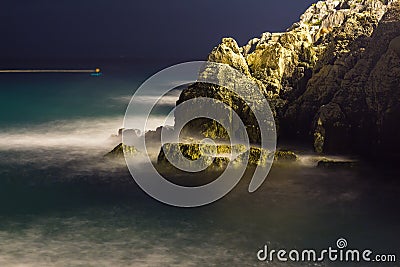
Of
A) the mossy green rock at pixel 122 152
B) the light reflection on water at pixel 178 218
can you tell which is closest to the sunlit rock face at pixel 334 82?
the light reflection on water at pixel 178 218

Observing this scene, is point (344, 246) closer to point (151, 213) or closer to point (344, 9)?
point (151, 213)

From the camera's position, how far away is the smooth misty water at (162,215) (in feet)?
62.4

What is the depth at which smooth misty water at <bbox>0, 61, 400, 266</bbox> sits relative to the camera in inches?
749

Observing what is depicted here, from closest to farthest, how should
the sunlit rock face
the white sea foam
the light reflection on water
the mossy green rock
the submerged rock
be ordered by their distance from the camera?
the light reflection on water < the submerged rock < the mossy green rock < the sunlit rock face < the white sea foam

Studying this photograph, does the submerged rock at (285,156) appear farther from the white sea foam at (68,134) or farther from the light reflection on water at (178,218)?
the white sea foam at (68,134)

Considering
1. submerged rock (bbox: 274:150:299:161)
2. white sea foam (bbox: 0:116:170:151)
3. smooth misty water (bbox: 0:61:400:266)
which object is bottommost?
smooth misty water (bbox: 0:61:400:266)

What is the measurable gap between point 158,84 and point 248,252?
63029 millimetres

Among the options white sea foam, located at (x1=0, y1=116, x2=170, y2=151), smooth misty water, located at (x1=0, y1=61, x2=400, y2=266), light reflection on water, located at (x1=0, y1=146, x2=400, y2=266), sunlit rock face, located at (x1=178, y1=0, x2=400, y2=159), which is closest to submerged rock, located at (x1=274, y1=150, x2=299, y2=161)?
smooth misty water, located at (x1=0, y1=61, x2=400, y2=266)

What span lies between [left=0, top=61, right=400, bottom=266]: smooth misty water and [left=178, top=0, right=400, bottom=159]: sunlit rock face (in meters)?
3.02

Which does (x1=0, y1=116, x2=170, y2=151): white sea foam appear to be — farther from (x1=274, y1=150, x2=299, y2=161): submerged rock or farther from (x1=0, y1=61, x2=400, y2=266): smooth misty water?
(x1=274, y1=150, x2=299, y2=161): submerged rock

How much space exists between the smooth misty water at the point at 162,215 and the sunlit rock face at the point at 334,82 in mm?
3015

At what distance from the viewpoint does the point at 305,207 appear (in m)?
23.4

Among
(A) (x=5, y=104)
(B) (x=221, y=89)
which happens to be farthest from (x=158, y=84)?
(B) (x=221, y=89)

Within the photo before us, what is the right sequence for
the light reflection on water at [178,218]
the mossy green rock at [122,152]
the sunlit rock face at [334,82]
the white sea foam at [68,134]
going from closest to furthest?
the light reflection on water at [178,218], the mossy green rock at [122,152], the sunlit rock face at [334,82], the white sea foam at [68,134]
